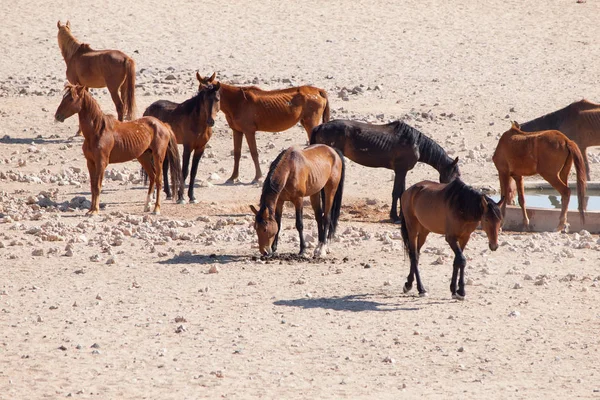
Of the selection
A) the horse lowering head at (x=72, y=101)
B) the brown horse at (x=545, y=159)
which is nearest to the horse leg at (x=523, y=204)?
the brown horse at (x=545, y=159)

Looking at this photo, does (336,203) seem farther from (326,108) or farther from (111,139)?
(326,108)

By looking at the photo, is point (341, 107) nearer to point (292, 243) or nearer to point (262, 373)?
point (292, 243)

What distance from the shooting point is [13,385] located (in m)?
9.31

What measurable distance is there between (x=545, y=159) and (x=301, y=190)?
3.85 m

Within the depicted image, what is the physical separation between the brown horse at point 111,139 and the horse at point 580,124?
18.2 ft

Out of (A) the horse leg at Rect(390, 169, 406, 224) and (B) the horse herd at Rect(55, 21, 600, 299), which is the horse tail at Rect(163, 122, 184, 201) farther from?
(A) the horse leg at Rect(390, 169, 406, 224)

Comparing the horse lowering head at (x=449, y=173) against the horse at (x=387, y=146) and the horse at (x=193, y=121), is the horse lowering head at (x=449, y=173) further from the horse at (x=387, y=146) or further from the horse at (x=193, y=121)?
the horse at (x=193, y=121)

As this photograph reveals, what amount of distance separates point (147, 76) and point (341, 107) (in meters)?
4.88

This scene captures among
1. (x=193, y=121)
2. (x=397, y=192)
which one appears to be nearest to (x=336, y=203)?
(x=397, y=192)

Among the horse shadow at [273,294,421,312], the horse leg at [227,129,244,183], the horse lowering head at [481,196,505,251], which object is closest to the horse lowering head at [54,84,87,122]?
the horse leg at [227,129,244,183]

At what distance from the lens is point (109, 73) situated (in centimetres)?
2217

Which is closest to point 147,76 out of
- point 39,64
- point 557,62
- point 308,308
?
point 39,64

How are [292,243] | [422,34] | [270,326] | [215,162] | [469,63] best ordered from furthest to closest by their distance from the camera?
1. [422,34]
2. [469,63]
3. [215,162]
4. [292,243]
5. [270,326]

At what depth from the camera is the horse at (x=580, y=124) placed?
18.3 m
